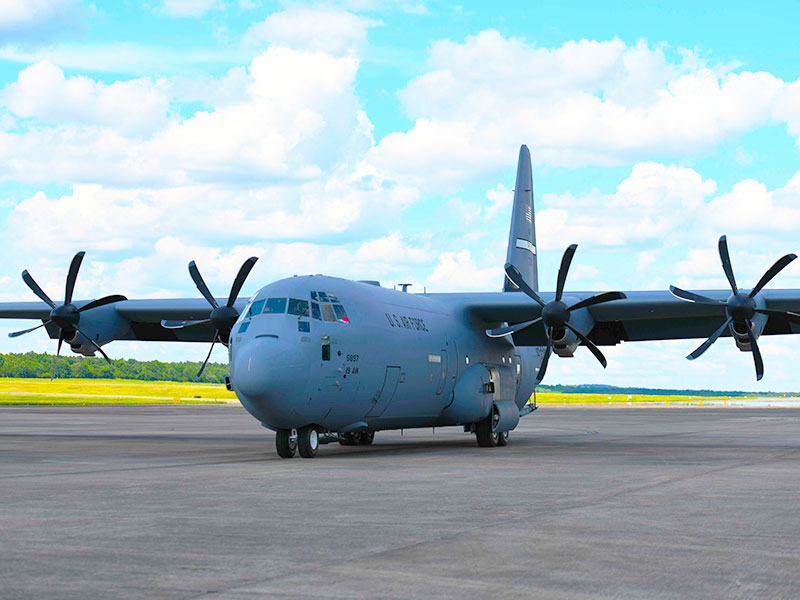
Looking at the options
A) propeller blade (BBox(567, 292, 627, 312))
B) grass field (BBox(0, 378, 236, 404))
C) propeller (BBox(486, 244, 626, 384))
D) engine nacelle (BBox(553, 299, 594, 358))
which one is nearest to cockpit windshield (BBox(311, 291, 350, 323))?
propeller (BBox(486, 244, 626, 384))

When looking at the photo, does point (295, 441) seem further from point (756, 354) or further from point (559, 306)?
point (756, 354)

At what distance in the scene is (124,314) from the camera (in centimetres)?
3347

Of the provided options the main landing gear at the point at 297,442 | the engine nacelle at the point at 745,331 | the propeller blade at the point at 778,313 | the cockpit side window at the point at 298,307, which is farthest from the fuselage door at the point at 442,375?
the propeller blade at the point at 778,313

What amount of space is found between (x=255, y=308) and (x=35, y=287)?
14067 millimetres

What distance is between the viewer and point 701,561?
332 inches

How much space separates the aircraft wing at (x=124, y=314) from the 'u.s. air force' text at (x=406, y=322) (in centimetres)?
700

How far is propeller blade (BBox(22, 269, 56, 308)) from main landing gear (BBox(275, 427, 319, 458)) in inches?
558

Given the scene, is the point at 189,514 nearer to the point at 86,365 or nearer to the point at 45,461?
the point at 45,461

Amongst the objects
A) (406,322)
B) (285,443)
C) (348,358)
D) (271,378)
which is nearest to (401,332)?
(406,322)

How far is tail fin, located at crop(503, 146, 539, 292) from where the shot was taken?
35.8 meters

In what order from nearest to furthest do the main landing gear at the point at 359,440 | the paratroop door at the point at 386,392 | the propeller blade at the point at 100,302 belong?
the paratroop door at the point at 386,392 → the main landing gear at the point at 359,440 → the propeller blade at the point at 100,302

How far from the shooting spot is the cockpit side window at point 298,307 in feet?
69.4

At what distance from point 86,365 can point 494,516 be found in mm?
174317

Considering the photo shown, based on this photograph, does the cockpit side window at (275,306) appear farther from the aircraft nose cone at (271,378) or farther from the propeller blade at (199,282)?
the propeller blade at (199,282)
